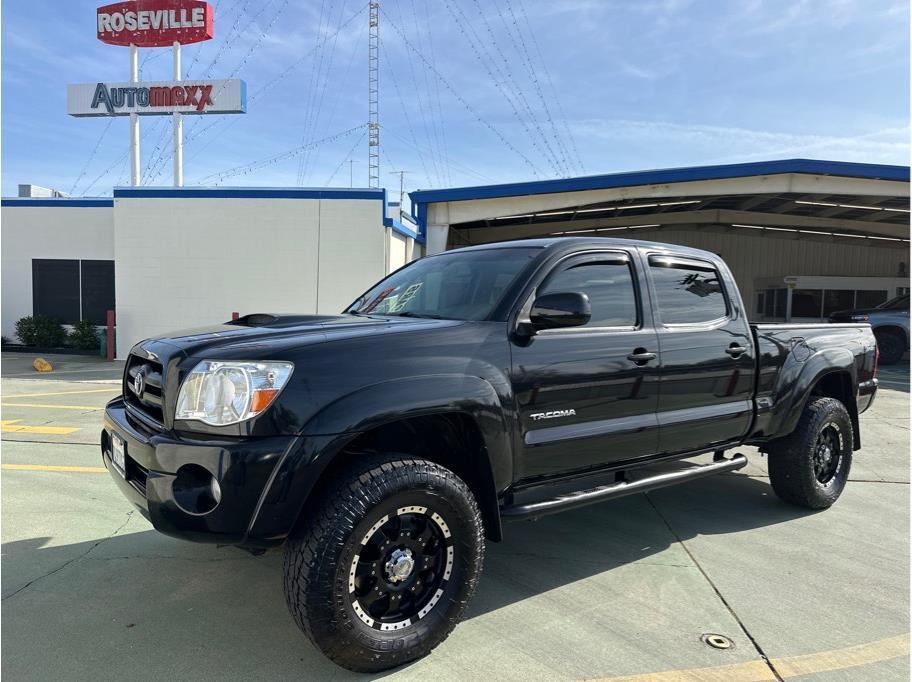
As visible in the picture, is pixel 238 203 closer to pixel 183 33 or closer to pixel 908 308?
pixel 183 33

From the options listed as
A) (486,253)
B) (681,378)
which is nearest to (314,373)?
(486,253)

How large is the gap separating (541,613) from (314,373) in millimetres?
1738

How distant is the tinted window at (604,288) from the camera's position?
354 cm

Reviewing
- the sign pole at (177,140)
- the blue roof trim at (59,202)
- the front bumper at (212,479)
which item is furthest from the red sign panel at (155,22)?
the front bumper at (212,479)

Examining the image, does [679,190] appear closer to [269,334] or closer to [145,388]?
[269,334]

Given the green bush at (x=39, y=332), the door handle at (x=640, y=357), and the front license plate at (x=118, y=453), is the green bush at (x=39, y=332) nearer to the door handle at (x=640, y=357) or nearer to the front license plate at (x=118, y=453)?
the front license plate at (x=118, y=453)

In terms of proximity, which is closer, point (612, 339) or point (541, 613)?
point (541, 613)

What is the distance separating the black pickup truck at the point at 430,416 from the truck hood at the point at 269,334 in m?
0.02

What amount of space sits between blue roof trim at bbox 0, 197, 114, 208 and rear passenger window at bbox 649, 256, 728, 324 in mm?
16266

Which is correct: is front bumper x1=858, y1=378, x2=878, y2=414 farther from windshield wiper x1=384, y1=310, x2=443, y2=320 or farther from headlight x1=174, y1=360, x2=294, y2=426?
headlight x1=174, y1=360, x2=294, y2=426

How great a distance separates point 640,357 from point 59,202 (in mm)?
17494

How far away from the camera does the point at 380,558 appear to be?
2.64m

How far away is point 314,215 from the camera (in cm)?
1379

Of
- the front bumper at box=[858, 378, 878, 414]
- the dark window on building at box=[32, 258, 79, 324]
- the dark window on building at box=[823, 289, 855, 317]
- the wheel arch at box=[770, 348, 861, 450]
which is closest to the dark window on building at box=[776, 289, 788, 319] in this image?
the dark window on building at box=[823, 289, 855, 317]
